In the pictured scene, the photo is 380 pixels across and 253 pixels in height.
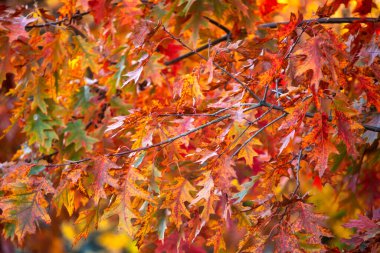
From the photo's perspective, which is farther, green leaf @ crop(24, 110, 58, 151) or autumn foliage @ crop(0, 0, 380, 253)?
green leaf @ crop(24, 110, 58, 151)

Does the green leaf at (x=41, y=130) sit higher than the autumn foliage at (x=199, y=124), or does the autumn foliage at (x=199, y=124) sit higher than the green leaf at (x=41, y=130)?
the autumn foliage at (x=199, y=124)

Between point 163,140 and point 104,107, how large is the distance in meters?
1.46

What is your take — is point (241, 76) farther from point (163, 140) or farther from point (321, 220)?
point (321, 220)

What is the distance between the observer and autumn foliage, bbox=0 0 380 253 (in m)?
1.86

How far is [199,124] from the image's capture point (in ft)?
7.04

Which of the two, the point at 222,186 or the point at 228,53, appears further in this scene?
the point at 228,53

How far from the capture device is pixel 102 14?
2750mm

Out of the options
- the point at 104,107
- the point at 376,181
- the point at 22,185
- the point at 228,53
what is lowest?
the point at 376,181

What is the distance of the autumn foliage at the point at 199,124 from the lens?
6.11 feet

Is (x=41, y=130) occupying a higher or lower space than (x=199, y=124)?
lower

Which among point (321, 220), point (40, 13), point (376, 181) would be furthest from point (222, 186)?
point (376, 181)

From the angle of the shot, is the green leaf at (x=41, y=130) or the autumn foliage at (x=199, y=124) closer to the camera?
the autumn foliage at (x=199, y=124)

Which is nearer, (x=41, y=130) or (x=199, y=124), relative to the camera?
(x=199, y=124)

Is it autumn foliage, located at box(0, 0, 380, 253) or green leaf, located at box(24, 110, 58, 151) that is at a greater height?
autumn foliage, located at box(0, 0, 380, 253)
